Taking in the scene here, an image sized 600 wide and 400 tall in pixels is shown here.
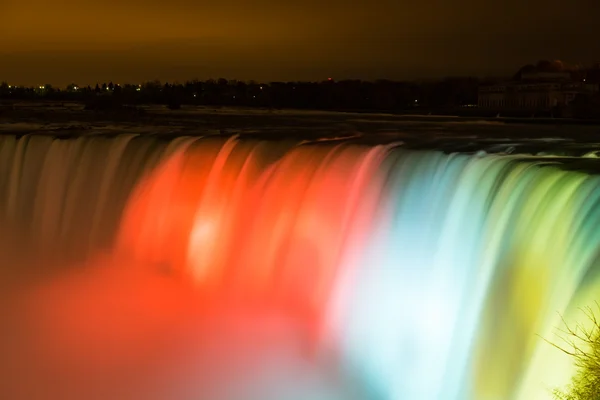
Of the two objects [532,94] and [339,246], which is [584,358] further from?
[532,94]

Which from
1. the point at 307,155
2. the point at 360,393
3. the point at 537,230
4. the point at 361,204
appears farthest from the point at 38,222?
the point at 537,230

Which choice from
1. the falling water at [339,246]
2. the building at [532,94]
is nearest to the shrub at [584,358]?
the falling water at [339,246]

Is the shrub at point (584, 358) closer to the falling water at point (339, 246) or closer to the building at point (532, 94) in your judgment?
the falling water at point (339, 246)

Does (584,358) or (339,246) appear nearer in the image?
(584,358)

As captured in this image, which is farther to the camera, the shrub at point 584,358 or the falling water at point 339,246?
the falling water at point 339,246

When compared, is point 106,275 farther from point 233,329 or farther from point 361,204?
point 361,204

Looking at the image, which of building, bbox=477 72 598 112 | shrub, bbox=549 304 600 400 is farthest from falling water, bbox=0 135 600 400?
building, bbox=477 72 598 112

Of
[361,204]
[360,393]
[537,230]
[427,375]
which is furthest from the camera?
[361,204]

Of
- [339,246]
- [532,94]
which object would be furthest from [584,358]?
[532,94]
